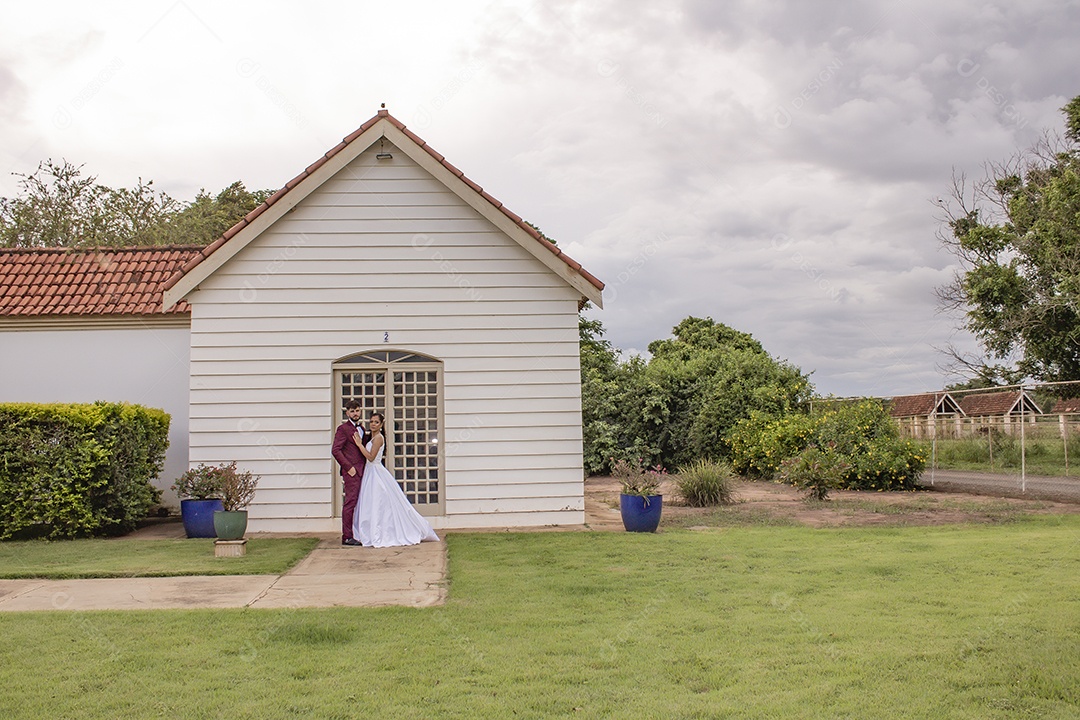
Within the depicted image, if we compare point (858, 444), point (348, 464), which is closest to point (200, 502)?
point (348, 464)

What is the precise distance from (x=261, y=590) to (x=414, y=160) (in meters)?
7.17

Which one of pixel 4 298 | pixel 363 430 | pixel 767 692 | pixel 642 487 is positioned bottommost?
pixel 767 692

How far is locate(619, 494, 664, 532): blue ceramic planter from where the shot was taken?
12.2 metres

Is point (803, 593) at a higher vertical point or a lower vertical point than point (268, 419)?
lower

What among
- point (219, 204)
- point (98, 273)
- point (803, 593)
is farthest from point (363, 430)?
point (219, 204)

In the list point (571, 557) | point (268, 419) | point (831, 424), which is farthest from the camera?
point (831, 424)

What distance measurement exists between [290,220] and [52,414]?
4.19 m

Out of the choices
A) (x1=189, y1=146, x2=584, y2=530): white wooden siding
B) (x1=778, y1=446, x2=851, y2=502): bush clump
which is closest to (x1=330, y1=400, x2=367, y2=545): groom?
(x1=189, y1=146, x2=584, y2=530): white wooden siding

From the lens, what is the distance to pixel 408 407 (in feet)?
43.5

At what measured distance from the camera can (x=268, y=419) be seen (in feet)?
42.7

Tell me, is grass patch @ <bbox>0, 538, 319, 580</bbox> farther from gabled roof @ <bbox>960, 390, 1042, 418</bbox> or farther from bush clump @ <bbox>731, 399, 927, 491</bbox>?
gabled roof @ <bbox>960, 390, 1042, 418</bbox>

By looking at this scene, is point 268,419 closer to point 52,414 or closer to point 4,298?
point 52,414

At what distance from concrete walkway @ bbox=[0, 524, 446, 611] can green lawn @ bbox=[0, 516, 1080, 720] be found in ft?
1.29

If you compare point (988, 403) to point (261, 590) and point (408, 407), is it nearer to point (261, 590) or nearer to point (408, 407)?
point (408, 407)
